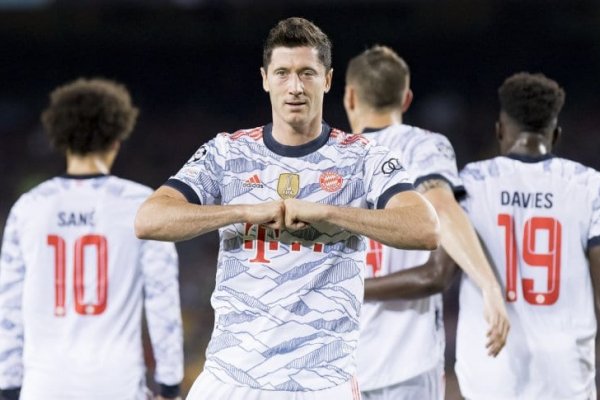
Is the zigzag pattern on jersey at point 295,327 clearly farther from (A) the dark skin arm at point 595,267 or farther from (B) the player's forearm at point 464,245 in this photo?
(A) the dark skin arm at point 595,267

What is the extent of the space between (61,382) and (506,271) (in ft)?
7.17

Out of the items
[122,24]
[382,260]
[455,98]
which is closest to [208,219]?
[382,260]

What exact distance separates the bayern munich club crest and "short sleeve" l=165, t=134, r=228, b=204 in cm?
36

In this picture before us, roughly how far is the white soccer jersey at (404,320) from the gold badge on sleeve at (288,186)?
1458 millimetres

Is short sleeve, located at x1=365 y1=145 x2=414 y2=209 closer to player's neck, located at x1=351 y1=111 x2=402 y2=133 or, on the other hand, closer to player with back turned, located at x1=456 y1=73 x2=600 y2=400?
player with back turned, located at x1=456 y1=73 x2=600 y2=400

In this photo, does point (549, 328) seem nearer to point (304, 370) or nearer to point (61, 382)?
point (304, 370)

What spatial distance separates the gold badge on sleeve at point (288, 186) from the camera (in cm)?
364

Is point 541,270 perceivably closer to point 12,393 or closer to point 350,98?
point 350,98

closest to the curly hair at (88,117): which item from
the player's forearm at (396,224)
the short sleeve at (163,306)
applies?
the short sleeve at (163,306)

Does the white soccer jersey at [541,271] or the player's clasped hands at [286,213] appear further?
the white soccer jersey at [541,271]

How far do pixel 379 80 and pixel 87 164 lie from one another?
154 cm

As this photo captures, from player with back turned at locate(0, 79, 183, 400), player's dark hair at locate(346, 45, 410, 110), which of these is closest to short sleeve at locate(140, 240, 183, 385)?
player with back turned at locate(0, 79, 183, 400)

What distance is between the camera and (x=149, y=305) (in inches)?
203

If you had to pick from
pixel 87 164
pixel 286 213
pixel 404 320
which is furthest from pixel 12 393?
pixel 286 213
